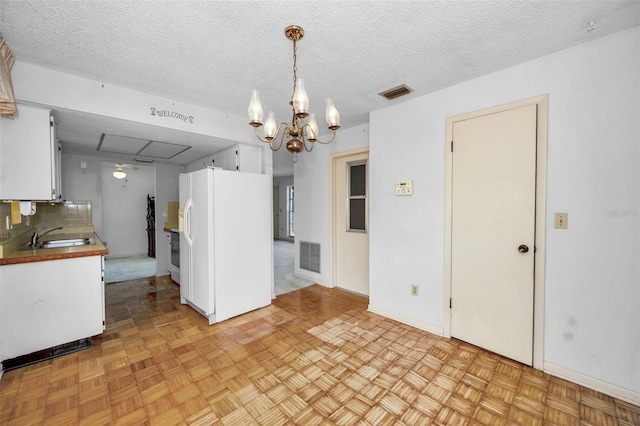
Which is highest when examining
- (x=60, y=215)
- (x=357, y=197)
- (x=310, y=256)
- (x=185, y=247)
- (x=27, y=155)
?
(x=27, y=155)

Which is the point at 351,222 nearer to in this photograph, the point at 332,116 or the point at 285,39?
the point at 332,116

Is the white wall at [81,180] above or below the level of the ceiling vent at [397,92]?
below

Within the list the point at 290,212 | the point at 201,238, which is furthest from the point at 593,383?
the point at 290,212

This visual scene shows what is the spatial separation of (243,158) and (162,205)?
2.30m

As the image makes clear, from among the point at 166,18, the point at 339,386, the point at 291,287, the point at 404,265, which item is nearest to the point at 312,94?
the point at 166,18

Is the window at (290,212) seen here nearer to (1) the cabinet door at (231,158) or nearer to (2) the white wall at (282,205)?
(2) the white wall at (282,205)

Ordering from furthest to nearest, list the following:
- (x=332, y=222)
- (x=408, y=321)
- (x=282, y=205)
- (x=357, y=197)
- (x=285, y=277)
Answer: (x=282, y=205), (x=285, y=277), (x=332, y=222), (x=357, y=197), (x=408, y=321)

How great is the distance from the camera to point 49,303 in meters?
2.21

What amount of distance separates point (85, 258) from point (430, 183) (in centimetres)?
338

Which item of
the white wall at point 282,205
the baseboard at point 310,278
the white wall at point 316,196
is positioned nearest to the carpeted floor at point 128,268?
the baseboard at point 310,278

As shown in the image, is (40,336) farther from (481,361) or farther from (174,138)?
(481,361)

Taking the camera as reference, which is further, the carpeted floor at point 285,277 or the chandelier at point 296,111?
the carpeted floor at point 285,277

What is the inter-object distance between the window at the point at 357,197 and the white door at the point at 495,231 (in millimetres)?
1394

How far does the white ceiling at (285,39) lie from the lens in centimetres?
149
